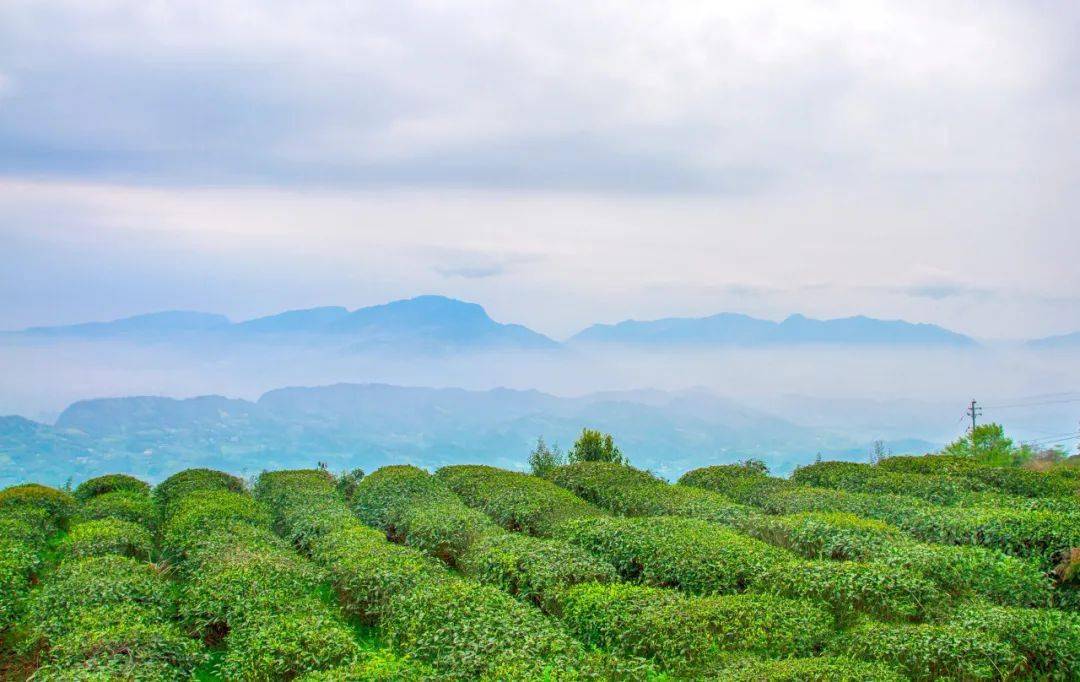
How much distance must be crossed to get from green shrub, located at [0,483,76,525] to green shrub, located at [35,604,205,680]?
9843 millimetres

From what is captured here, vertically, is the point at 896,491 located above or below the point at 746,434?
above

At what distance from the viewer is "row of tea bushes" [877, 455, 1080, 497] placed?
16.4 m

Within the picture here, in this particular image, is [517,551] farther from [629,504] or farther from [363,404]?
[363,404]

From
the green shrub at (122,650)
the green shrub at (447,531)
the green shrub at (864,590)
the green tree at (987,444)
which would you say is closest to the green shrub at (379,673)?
the green shrub at (122,650)

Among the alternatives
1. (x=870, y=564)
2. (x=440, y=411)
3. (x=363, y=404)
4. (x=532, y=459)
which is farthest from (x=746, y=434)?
(x=870, y=564)

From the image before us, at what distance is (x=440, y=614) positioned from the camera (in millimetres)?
8492

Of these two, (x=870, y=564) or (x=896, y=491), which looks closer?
(x=870, y=564)

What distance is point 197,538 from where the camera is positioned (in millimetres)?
12297

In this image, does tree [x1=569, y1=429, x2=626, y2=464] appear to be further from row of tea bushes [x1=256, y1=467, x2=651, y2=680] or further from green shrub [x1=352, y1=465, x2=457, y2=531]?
row of tea bushes [x1=256, y1=467, x2=651, y2=680]

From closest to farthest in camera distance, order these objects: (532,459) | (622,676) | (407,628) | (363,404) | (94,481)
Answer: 1. (622,676)
2. (407,628)
3. (94,481)
4. (532,459)
5. (363,404)

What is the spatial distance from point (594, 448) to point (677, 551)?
14.3 metres

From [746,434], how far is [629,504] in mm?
184030

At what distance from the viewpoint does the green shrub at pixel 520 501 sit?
47.5 feet

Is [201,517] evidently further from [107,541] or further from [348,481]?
[348,481]
